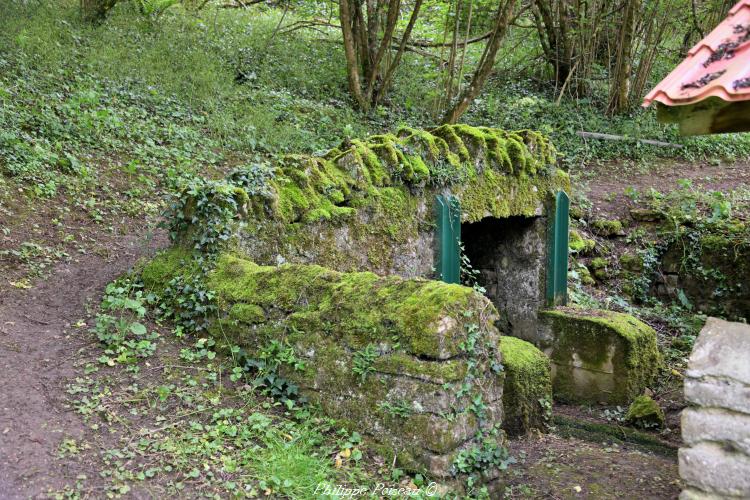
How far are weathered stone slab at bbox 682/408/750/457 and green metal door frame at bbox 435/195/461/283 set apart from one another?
327cm

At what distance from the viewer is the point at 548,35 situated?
14.6 metres

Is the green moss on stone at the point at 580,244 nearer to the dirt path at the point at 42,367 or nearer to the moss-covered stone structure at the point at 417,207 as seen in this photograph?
the moss-covered stone structure at the point at 417,207

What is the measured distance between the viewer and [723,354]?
8.96 feet

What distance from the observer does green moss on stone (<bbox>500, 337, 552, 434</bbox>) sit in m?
5.36

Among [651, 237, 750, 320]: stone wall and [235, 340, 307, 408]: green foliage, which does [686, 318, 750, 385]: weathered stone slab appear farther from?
[651, 237, 750, 320]: stone wall

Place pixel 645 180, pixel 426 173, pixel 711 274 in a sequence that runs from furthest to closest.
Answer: pixel 645 180
pixel 711 274
pixel 426 173

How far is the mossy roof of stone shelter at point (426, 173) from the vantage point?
5.19m

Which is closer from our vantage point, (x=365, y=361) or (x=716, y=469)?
(x=716, y=469)

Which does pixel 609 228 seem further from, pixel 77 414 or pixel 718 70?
pixel 77 414

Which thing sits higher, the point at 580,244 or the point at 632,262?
the point at 580,244

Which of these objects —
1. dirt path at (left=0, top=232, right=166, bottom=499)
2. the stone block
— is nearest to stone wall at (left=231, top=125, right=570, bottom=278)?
dirt path at (left=0, top=232, right=166, bottom=499)

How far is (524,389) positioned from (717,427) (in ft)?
9.03

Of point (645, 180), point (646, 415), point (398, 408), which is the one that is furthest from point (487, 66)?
point (398, 408)

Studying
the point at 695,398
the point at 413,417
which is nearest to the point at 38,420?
the point at 413,417
